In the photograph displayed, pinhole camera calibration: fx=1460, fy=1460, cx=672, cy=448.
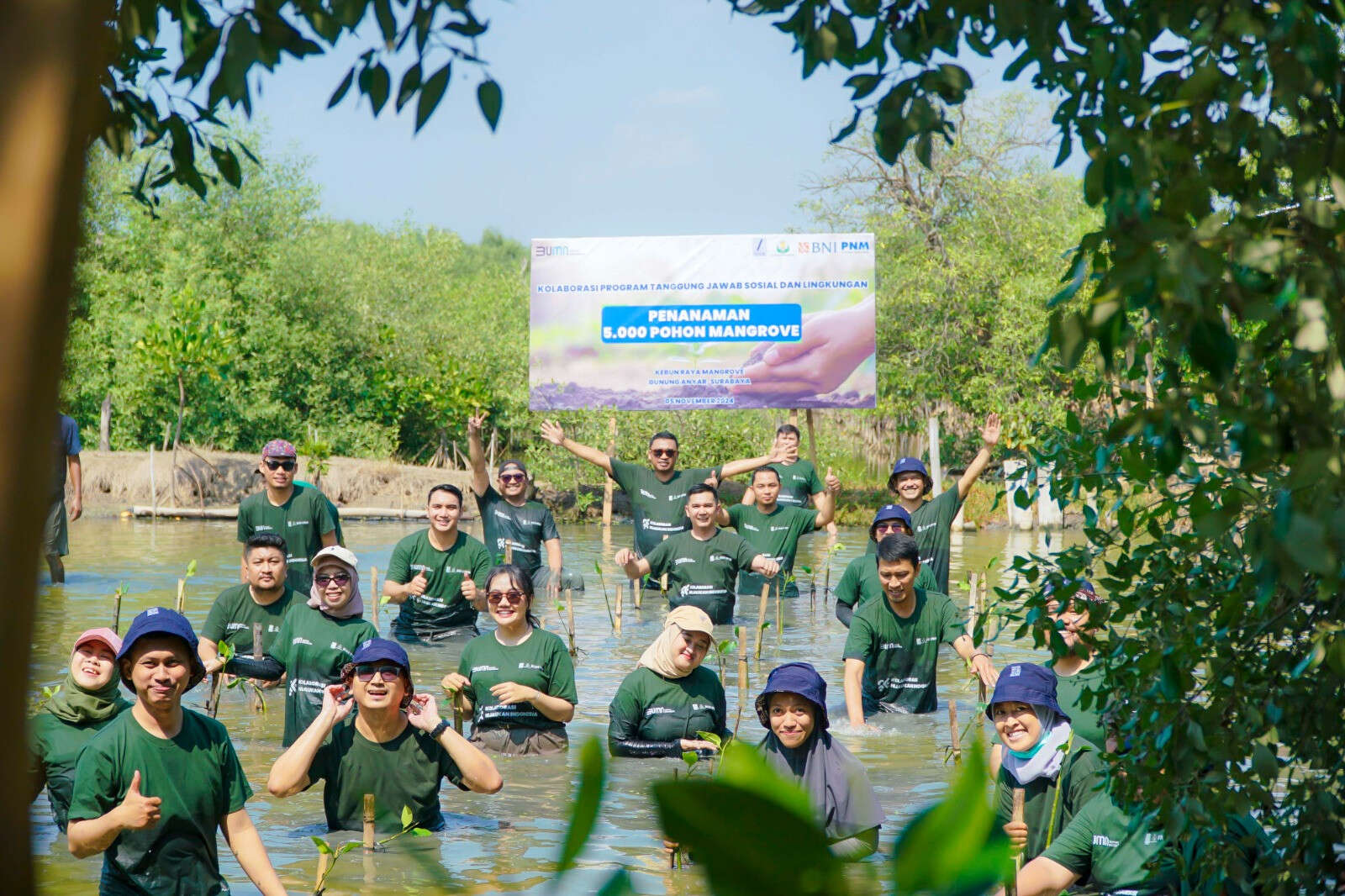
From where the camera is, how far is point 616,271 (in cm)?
2512

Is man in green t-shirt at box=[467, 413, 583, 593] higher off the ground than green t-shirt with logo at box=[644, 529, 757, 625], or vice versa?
man in green t-shirt at box=[467, 413, 583, 593]

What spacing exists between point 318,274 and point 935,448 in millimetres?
17451

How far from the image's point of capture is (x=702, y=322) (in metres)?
24.8

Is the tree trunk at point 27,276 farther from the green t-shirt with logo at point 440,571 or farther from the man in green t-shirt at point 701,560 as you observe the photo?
the man in green t-shirt at point 701,560

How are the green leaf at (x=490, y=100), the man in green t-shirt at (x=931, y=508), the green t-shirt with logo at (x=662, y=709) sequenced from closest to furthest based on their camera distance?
the green leaf at (x=490, y=100) → the green t-shirt with logo at (x=662, y=709) → the man in green t-shirt at (x=931, y=508)

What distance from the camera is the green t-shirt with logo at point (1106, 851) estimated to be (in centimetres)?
554

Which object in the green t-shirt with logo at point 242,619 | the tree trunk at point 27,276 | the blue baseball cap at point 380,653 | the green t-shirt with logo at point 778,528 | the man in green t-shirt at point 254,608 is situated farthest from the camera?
the green t-shirt with logo at point 778,528

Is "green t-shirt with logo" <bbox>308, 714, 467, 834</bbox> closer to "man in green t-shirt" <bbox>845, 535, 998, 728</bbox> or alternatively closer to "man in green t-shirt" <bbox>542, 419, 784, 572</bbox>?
"man in green t-shirt" <bbox>845, 535, 998, 728</bbox>

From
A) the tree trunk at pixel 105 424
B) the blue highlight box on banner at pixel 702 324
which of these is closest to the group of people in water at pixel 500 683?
the blue highlight box on banner at pixel 702 324

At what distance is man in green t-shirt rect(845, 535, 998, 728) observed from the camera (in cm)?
990

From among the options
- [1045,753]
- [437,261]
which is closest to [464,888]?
[1045,753]

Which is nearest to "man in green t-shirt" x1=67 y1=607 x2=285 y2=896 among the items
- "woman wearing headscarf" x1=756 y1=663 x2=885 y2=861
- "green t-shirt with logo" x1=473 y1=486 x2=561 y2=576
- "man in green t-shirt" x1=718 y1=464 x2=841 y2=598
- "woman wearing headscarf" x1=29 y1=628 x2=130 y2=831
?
"woman wearing headscarf" x1=29 y1=628 x2=130 y2=831

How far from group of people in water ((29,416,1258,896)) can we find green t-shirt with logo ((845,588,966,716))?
0.02 meters

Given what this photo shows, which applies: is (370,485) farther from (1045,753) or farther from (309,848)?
(1045,753)
